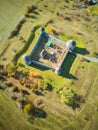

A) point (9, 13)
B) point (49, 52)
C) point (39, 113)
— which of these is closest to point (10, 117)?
point (39, 113)

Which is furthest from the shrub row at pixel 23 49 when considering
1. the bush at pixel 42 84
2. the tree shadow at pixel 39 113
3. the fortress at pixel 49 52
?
the tree shadow at pixel 39 113

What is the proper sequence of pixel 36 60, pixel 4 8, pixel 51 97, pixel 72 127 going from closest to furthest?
pixel 72 127 → pixel 51 97 → pixel 36 60 → pixel 4 8

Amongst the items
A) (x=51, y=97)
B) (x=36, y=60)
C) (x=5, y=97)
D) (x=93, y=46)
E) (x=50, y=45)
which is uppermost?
(x=93, y=46)

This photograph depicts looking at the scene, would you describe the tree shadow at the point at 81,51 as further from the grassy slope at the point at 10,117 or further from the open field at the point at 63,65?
the grassy slope at the point at 10,117

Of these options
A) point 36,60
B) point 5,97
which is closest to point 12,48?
point 36,60

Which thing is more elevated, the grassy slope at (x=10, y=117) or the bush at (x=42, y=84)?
the bush at (x=42, y=84)

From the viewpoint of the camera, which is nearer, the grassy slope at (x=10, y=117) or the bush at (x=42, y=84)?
the grassy slope at (x=10, y=117)

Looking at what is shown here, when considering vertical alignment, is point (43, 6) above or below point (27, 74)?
above

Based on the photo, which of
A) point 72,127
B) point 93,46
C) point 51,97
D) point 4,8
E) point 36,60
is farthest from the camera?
point 4,8

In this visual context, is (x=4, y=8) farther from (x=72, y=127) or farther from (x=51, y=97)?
(x=72, y=127)
